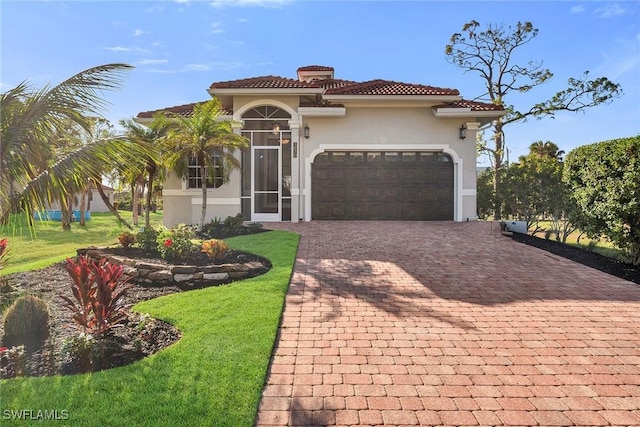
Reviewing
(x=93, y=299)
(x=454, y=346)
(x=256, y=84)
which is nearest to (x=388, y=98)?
(x=256, y=84)

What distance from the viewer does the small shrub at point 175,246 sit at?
26.6 ft

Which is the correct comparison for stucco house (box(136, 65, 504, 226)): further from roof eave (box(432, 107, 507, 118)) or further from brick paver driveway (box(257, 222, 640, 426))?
brick paver driveway (box(257, 222, 640, 426))

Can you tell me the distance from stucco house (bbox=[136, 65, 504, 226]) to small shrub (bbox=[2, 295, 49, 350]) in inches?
389

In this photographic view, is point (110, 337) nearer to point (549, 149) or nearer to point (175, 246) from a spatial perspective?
point (175, 246)

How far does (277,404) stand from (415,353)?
5.89 ft

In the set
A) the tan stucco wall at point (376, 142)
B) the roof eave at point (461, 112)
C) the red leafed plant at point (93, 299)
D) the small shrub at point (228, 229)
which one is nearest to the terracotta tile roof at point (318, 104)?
the tan stucco wall at point (376, 142)

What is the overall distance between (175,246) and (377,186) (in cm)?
888

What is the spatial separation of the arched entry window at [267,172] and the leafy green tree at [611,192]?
385 inches

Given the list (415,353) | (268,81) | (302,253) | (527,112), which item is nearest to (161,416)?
(415,353)

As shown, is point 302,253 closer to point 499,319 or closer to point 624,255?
point 499,319

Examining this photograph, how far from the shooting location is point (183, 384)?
3.46 meters

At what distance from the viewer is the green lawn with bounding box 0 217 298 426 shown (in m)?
3.04

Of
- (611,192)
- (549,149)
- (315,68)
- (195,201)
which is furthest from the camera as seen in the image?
(549,149)

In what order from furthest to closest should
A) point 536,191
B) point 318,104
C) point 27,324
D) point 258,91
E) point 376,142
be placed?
1. point 318,104
2. point 376,142
3. point 258,91
4. point 536,191
5. point 27,324
